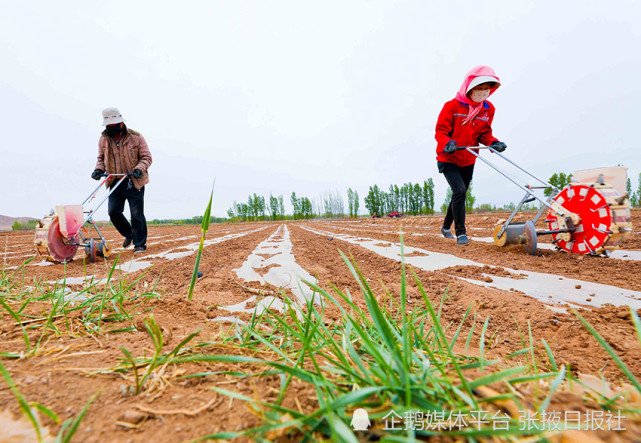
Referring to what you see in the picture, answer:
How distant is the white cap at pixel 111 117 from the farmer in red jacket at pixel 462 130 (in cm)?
462

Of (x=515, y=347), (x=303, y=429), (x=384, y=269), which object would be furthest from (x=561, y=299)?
(x=303, y=429)

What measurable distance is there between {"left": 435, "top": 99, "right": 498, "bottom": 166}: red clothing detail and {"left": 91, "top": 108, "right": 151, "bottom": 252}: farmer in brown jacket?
14.6ft

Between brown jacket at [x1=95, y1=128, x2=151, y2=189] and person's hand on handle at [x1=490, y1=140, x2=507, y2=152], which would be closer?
person's hand on handle at [x1=490, y1=140, x2=507, y2=152]

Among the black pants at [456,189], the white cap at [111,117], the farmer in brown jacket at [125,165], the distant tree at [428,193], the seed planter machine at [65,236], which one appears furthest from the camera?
the distant tree at [428,193]

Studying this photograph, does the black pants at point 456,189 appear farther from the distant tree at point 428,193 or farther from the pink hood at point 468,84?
the distant tree at point 428,193

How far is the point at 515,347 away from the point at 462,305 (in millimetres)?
452

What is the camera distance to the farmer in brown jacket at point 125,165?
3947 mm

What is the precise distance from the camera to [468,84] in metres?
3.36

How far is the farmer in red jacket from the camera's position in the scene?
3.36 meters

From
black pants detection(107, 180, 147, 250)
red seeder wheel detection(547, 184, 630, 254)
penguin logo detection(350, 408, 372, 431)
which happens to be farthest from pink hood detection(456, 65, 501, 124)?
black pants detection(107, 180, 147, 250)

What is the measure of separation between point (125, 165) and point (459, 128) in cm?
501

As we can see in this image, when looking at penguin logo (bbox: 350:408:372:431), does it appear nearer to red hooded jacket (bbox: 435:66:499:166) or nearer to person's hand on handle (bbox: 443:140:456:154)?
person's hand on handle (bbox: 443:140:456:154)

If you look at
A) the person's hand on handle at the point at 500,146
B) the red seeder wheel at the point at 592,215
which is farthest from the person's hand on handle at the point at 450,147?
the red seeder wheel at the point at 592,215

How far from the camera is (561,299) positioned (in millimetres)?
1532
